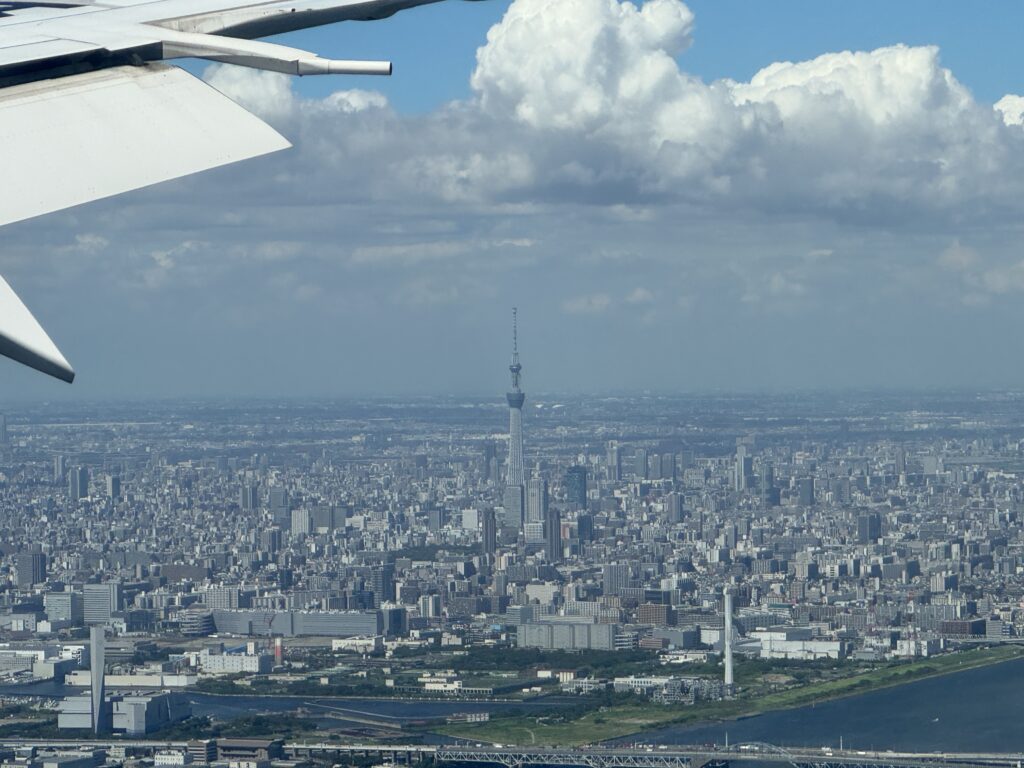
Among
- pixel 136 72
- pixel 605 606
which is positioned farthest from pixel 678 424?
pixel 136 72

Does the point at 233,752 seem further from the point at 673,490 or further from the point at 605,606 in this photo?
the point at 673,490

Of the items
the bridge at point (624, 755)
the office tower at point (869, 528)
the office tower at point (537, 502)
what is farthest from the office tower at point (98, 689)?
the office tower at point (869, 528)

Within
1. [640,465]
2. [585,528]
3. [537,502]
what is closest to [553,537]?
[585,528]

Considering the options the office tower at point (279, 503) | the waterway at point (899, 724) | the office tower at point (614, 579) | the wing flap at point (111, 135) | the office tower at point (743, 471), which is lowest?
the waterway at point (899, 724)

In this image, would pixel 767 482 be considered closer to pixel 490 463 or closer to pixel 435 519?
pixel 490 463

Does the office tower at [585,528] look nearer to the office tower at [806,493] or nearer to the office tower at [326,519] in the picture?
the office tower at [326,519]

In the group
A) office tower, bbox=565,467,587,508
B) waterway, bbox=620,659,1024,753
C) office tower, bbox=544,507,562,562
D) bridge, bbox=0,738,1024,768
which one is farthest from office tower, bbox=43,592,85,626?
office tower, bbox=565,467,587,508
